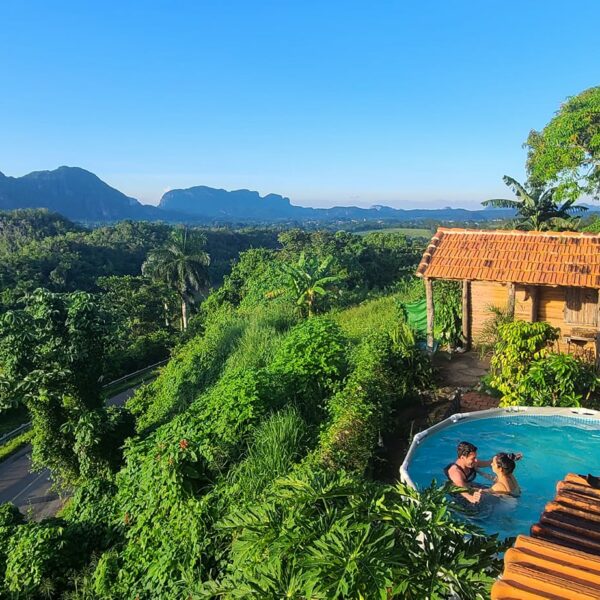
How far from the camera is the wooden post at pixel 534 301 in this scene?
1191 centimetres

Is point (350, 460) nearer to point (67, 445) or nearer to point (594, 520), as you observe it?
point (594, 520)

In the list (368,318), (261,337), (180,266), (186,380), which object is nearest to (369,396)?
(261,337)

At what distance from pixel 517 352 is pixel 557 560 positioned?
284 inches

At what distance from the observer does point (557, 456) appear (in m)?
8.38

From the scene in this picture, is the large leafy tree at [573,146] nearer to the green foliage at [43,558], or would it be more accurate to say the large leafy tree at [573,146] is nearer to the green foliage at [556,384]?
the green foliage at [556,384]

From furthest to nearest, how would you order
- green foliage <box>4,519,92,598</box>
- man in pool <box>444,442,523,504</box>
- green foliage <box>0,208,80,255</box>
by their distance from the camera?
green foliage <box>0,208,80,255</box>, green foliage <box>4,519,92,598</box>, man in pool <box>444,442,523,504</box>

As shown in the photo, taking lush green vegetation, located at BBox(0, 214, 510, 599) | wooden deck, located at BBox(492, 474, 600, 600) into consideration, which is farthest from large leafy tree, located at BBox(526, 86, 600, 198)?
wooden deck, located at BBox(492, 474, 600, 600)

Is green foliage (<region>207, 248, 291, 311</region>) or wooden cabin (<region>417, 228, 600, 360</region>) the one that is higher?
wooden cabin (<region>417, 228, 600, 360</region>)

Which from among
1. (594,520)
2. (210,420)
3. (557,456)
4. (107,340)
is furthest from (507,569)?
(107,340)

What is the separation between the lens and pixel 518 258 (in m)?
11.7

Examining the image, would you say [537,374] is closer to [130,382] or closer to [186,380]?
[186,380]

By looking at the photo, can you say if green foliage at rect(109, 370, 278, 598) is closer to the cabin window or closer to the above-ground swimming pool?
the above-ground swimming pool

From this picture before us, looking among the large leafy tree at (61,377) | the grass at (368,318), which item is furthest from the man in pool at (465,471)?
the large leafy tree at (61,377)

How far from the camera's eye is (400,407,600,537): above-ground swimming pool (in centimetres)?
746
